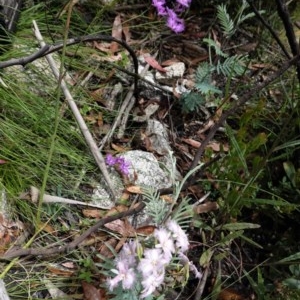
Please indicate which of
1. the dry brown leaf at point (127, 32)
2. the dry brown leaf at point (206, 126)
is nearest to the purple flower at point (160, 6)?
the dry brown leaf at point (127, 32)

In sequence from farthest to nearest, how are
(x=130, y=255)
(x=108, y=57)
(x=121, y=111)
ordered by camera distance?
(x=108, y=57)
(x=121, y=111)
(x=130, y=255)

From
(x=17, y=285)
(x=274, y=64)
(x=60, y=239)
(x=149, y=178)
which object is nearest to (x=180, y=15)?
(x=274, y=64)

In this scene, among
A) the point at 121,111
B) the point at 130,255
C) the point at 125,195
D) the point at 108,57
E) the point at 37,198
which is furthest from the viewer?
the point at 108,57

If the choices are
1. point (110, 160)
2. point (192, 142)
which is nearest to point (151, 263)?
point (110, 160)

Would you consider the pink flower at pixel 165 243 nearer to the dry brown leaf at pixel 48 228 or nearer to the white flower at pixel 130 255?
the white flower at pixel 130 255

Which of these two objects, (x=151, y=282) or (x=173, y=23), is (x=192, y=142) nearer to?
(x=173, y=23)

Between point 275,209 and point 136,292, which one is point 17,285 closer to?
point 136,292
